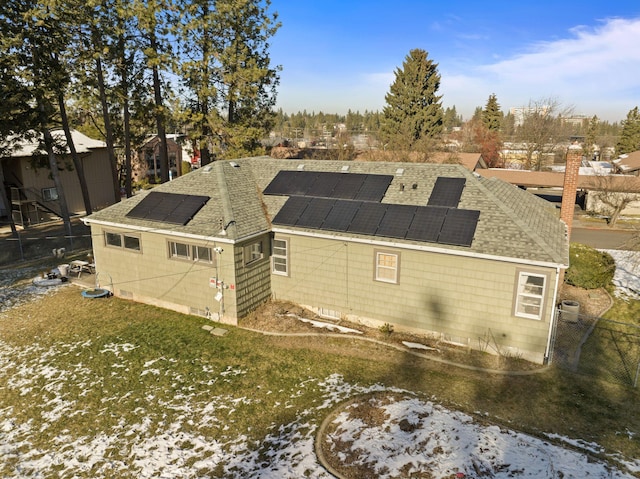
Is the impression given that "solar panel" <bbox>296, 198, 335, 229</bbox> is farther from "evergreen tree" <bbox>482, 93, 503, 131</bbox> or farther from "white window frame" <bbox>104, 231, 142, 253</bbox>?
"evergreen tree" <bbox>482, 93, 503, 131</bbox>

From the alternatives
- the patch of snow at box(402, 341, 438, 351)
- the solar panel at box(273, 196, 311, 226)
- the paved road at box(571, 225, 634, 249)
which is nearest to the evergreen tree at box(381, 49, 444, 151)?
the paved road at box(571, 225, 634, 249)

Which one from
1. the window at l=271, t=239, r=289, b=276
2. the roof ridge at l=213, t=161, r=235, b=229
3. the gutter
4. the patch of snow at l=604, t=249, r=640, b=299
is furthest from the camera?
the patch of snow at l=604, t=249, r=640, b=299

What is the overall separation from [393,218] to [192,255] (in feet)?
25.2

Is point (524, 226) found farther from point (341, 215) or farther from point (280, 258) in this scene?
point (280, 258)

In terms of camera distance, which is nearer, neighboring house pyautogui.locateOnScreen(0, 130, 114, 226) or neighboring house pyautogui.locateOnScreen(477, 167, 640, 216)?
neighboring house pyautogui.locateOnScreen(0, 130, 114, 226)

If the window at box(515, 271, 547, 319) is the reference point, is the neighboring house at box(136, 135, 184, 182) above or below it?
above

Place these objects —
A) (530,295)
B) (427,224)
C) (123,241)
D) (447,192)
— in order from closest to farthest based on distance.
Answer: (530,295) < (427,224) < (447,192) < (123,241)

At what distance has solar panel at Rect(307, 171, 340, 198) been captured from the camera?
17.2 metres

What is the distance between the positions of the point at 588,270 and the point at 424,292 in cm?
999

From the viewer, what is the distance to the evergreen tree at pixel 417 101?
179ft

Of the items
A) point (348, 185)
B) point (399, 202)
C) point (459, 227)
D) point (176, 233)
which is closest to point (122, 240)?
point (176, 233)

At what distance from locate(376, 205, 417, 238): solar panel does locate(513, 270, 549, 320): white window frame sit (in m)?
3.87

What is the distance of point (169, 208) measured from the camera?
1672 centimetres

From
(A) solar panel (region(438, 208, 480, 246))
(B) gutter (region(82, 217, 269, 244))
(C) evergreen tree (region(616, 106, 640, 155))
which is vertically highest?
(C) evergreen tree (region(616, 106, 640, 155))
